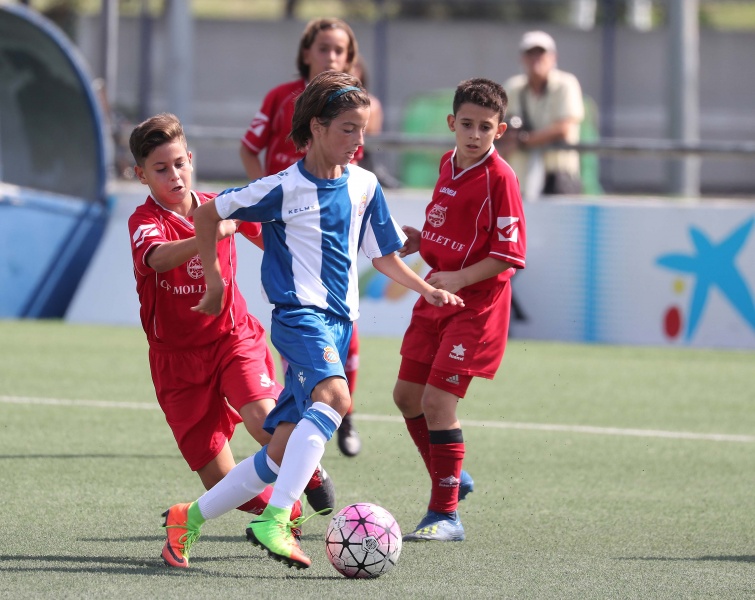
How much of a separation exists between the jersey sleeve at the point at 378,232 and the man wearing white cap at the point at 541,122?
640 cm

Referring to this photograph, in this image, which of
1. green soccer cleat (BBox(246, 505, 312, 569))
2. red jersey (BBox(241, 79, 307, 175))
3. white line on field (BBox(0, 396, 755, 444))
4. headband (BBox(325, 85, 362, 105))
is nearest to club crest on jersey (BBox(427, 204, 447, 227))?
headband (BBox(325, 85, 362, 105))

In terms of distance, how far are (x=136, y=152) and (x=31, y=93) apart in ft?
29.9

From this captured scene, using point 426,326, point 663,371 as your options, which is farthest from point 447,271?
point 663,371

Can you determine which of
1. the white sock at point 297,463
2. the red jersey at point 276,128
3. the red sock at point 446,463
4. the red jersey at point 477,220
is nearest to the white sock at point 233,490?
the white sock at point 297,463

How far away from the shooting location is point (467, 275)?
5.22 meters

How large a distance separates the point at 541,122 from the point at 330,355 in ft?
23.8

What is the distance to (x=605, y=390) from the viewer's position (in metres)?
9.09

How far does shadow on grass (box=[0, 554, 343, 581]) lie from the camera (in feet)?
14.7

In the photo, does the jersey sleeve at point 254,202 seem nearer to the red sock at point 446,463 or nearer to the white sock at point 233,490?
the white sock at point 233,490

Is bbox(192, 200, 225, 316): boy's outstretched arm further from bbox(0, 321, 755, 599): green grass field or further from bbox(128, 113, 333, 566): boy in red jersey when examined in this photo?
bbox(0, 321, 755, 599): green grass field

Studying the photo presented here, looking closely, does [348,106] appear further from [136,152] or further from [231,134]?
[231,134]

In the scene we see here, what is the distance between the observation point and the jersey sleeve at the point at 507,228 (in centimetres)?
525

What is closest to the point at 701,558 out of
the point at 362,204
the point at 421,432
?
the point at 421,432

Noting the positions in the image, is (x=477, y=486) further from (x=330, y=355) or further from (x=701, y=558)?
(x=330, y=355)
